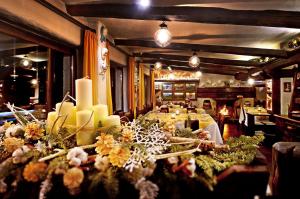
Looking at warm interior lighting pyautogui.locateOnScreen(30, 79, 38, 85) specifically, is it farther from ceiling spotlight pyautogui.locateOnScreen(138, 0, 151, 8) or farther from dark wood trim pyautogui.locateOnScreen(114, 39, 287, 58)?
dark wood trim pyautogui.locateOnScreen(114, 39, 287, 58)

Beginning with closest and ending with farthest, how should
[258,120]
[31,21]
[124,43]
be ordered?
[31,21]
[124,43]
[258,120]

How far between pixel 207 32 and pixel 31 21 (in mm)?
3449

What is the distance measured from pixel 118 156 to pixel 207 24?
12.7 feet

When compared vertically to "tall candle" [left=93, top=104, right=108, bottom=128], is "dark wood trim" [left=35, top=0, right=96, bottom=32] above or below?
above

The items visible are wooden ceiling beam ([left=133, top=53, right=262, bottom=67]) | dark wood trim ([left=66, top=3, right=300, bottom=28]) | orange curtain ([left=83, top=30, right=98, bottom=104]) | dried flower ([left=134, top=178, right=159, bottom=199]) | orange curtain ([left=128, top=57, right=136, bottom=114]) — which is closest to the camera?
dried flower ([left=134, top=178, right=159, bottom=199])

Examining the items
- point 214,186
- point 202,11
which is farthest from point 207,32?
point 214,186

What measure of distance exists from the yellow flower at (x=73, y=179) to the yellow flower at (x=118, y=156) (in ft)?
0.50

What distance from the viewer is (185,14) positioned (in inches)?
128

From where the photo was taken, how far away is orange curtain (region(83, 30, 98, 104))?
388 centimetres

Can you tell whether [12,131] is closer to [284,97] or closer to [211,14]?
[211,14]

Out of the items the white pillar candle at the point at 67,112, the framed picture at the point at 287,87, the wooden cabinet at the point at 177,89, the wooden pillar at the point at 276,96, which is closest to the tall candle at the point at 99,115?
the white pillar candle at the point at 67,112

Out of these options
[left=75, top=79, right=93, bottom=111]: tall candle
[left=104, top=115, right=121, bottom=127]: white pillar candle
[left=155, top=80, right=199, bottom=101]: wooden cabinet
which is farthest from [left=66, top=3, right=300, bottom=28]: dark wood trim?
[left=155, top=80, right=199, bottom=101]: wooden cabinet

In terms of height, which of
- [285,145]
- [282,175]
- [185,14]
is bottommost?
[282,175]

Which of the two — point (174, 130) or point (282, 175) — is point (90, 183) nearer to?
point (174, 130)
